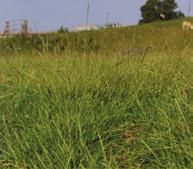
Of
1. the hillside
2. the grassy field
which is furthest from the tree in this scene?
the grassy field

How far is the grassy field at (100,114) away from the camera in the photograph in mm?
3230

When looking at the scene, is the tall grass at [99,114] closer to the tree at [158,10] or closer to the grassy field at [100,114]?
the grassy field at [100,114]

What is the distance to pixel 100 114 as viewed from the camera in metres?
3.71

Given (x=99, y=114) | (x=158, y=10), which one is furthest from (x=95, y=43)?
(x=158, y=10)

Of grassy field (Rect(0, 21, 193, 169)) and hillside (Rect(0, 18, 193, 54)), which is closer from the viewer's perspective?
grassy field (Rect(0, 21, 193, 169))

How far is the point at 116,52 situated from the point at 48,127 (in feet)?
7.05

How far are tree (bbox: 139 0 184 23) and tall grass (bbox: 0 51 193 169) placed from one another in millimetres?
29675

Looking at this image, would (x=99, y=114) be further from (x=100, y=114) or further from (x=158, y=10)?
(x=158, y=10)

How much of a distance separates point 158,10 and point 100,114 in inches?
1335

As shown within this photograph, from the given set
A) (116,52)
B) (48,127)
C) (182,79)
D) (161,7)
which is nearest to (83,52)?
(116,52)

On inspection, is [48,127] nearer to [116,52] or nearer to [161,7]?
[116,52]

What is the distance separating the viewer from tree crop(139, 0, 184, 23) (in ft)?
117

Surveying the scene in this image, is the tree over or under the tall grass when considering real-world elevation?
under

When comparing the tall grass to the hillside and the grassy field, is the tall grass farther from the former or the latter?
the hillside
